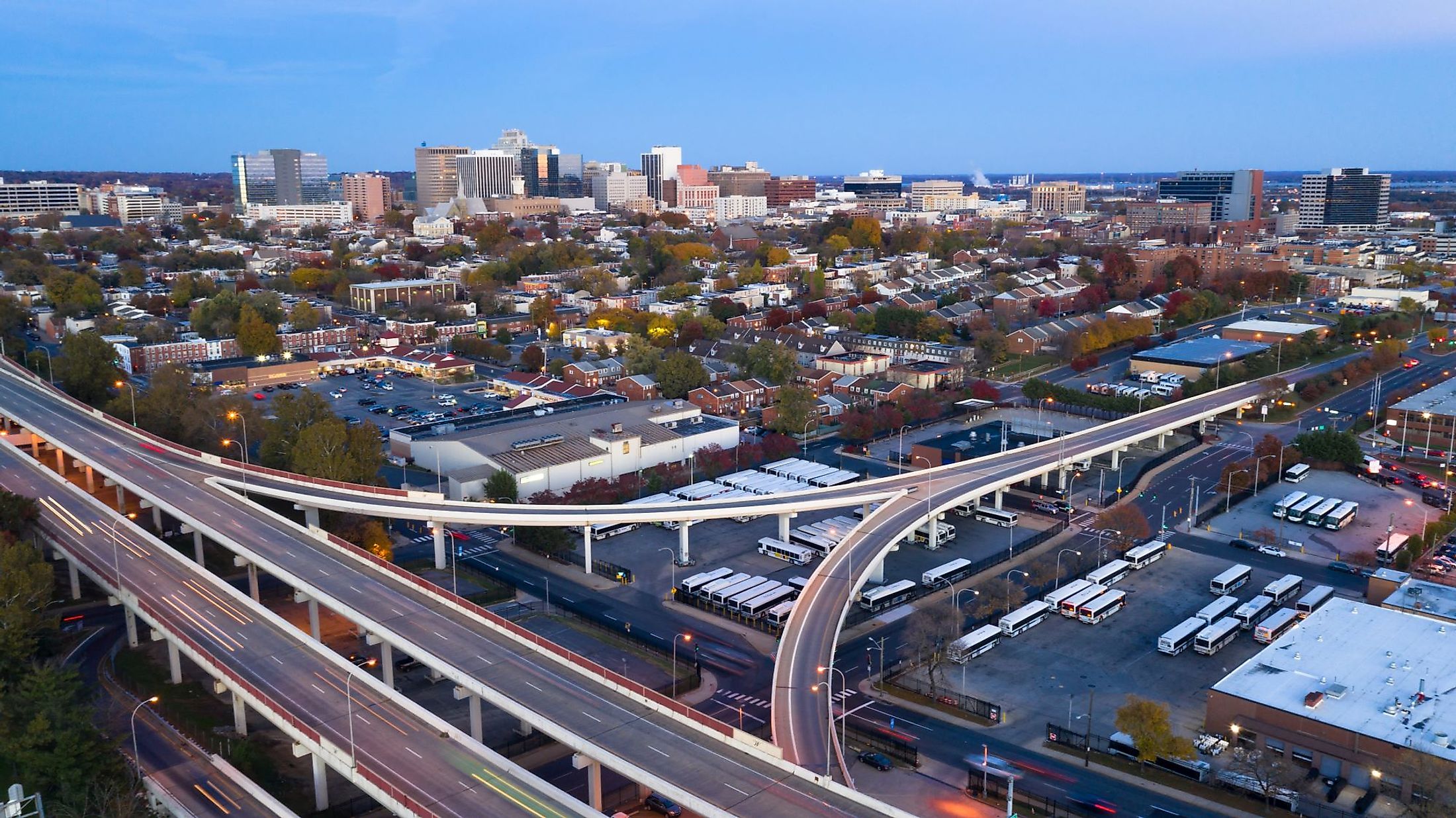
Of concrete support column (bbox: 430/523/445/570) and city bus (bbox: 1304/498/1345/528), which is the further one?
city bus (bbox: 1304/498/1345/528)

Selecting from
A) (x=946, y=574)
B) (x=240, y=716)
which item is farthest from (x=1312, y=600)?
(x=240, y=716)

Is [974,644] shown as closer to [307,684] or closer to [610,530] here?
[610,530]

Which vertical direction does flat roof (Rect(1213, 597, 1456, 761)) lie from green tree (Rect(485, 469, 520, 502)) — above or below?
below

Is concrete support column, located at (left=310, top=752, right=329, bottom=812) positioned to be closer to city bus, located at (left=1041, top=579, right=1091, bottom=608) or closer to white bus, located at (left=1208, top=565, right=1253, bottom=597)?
city bus, located at (left=1041, top=579, right=1091, bottom=608)

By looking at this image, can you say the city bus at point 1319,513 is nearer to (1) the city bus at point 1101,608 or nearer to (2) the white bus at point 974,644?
(1) the city bus at point 1101,608

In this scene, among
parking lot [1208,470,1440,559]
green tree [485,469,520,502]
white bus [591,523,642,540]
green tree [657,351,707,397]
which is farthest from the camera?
green tree [657,351,707,397]

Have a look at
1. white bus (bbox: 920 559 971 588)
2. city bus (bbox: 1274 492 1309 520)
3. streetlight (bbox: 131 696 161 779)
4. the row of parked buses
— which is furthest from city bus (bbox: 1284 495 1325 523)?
streetlight (bbox: 131 696 161 779)

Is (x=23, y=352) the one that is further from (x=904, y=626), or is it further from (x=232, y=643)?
(x=904, y=626)
